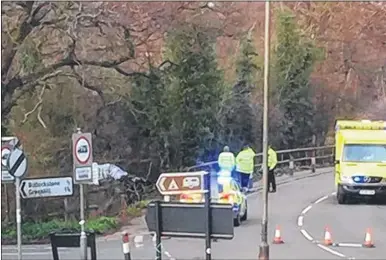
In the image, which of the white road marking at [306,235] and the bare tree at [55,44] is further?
the bare tree at [55,44]

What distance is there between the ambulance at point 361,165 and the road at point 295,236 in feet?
1.71

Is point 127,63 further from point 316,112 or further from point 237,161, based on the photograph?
point 316,112

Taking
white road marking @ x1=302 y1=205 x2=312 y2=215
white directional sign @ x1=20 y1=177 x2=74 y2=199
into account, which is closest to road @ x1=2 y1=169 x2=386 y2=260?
white road marking @ x1=302 y1=205 x2=312 y2=215

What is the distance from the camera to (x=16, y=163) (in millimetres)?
17891

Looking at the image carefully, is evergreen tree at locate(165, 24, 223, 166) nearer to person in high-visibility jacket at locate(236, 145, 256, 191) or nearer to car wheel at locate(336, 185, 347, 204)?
person in high-visibility jacket at locate(236, 145, 256, 191)

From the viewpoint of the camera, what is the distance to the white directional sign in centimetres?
1841

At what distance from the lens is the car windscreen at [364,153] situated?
3191 cm

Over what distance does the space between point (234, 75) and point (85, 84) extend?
16.4 m

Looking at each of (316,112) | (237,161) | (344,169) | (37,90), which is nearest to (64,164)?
(37,90)

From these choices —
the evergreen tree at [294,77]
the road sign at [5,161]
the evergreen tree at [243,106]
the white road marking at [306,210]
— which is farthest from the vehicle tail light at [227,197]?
the evergreen tree at [294,77]

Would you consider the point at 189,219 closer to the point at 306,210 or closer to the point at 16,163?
the point at 16,163

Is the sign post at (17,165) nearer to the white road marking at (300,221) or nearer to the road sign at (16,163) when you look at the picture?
the road sign at (16,163)

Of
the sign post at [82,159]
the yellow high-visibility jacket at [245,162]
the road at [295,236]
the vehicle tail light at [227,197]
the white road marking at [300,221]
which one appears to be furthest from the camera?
the yellow high-visibility jacket at [245,162]

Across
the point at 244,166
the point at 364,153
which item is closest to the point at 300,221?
the point at 364,153
